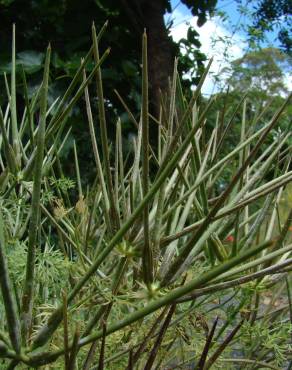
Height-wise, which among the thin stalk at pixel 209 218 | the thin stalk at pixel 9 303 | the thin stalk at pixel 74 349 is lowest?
the thin stalk at pixel 74 349

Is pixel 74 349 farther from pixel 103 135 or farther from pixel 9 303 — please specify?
pixel 103 135

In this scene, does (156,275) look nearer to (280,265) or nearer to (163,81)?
(280,265)

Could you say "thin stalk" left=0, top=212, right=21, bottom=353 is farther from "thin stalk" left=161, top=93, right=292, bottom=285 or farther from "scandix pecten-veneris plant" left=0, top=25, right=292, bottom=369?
"thin stalk" left=161, top=93, right=292, bottom=285

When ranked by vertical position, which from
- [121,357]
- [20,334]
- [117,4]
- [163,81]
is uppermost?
[117,4]

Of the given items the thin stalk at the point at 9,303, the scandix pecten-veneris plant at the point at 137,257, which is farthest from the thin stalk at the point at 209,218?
the thin stalk at the point at 9,303

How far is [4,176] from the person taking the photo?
68cm

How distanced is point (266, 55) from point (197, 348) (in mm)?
12370

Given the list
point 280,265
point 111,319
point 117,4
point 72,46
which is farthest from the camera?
point 117,4

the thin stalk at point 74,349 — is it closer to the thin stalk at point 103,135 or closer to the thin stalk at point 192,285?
the thin stalk at point 192,285

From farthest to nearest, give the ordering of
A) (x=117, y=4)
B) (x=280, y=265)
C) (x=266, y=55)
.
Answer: (x=266, y=55) → (x=117, y=4) → (x=280, y=265)

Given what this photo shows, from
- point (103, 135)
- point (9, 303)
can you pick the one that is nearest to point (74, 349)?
point (9, 303)

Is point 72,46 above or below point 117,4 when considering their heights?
A: below

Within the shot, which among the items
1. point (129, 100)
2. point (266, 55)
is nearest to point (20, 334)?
point (129, 100)

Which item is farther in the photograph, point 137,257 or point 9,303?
point 137,257
